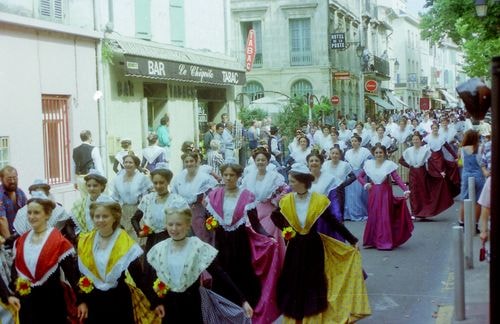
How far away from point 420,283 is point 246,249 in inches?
118

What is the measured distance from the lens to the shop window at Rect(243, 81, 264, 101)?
4110cm

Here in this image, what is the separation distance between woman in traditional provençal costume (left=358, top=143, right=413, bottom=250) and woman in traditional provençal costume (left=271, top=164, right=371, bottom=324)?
5154 mm

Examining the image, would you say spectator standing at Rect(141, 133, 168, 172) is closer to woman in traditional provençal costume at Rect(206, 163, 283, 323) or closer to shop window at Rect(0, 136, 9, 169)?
shop window at Rect(0, 136, 9, 169)

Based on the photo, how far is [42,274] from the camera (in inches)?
256

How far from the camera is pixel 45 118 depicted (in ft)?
57.9

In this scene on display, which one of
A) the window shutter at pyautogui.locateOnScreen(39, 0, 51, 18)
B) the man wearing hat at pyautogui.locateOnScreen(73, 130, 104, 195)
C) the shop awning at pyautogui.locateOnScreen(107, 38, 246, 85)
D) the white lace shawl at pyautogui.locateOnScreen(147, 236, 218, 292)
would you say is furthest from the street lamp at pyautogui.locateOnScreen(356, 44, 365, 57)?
the white lace shawl at pyautogui.locateOnScreen(147, 236, 218, 292)

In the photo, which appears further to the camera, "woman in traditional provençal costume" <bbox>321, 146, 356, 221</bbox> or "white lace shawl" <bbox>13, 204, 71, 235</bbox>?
"woman in traditional provençal costume" <bbox>321, 146, 356, 221</bbox>

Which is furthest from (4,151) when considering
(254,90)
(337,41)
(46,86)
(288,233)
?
(337,41)

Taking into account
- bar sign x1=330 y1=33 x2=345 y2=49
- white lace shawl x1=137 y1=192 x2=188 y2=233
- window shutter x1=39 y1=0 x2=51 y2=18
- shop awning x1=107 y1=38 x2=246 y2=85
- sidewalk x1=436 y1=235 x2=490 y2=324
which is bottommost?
sidewalk x1=436 y1=235 x2=490 y2=324

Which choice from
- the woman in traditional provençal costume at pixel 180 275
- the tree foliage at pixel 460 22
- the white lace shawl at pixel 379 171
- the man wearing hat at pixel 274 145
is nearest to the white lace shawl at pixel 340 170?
the white lace shawl at pixel 379 171

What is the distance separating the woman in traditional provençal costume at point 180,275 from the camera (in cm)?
633

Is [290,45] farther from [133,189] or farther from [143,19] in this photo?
[133,189]

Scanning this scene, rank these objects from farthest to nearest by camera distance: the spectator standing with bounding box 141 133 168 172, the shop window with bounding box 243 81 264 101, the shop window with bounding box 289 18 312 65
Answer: the shop window with bounding box 243 81 264 101
the shop window with bounding box 289 18 312 65
the spectator standing with bounding box 141 133 168 172

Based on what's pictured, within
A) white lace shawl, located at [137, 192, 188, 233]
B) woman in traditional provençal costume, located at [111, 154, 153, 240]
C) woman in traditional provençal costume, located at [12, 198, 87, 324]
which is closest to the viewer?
woman in traditional provençal costume, located at [12, 198, 87, 324]
